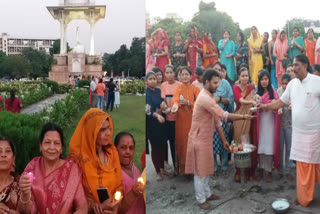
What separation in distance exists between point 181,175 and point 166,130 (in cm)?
38

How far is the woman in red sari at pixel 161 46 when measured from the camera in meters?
2.46

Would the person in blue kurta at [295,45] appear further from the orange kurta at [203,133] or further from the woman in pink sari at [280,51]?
the orange kurta at [203,133]

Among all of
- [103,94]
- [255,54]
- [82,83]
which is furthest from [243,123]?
[82,83]

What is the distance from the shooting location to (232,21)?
8.03 ft

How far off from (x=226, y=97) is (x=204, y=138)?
1.16 feet

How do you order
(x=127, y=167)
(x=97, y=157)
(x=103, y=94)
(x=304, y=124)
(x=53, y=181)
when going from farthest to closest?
1. (x=103, y=94)
2. (x=127, y=167)
3. (x=304, y=124)
4. (x=97, y=157)
5. (x=53, y=181)

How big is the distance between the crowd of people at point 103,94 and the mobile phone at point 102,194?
0.63 metres

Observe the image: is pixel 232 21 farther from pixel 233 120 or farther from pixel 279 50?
pixel 233 120

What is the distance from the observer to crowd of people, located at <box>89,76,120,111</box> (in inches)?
98.6

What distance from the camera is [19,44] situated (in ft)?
8.43

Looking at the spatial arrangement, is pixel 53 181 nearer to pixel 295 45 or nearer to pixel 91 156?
pixel 91 156

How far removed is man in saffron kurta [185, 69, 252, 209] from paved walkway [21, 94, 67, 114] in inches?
41.8

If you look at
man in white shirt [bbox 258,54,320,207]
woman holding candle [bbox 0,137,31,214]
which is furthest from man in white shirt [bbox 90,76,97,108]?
man in white shirt [bbox 258,54,320,207]

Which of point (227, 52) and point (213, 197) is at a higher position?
point (227, 52)
